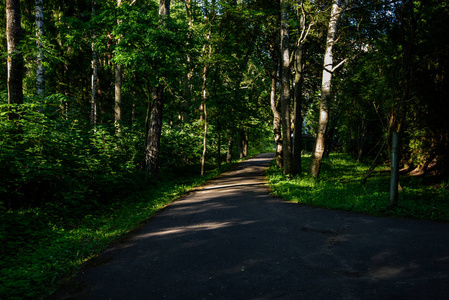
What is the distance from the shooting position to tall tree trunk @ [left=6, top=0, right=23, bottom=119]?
7.69m

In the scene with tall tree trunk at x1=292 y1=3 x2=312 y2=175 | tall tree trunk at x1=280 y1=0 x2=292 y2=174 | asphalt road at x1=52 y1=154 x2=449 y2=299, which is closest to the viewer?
asphalt road at x1=52 y1=154 x2=449 y2=299

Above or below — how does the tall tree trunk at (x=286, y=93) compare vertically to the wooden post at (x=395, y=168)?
above

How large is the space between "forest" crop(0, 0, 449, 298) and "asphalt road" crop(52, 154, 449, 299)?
1175mm

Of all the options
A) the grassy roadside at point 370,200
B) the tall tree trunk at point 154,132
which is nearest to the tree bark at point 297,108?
the grassy roadside at point 370,200

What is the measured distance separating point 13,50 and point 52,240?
588 centimetres

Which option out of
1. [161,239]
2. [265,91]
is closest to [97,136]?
[161,239]

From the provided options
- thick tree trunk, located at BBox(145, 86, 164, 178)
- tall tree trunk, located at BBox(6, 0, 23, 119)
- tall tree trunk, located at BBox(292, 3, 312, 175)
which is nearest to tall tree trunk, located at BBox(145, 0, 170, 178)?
thick tree trunk, located at BBox(145, 86, 164, 178)

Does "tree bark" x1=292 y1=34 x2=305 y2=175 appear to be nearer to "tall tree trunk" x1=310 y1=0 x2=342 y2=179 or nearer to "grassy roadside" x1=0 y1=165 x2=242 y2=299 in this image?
"tall tree trunk" x1=310 y1=0 x2=342 y2=179

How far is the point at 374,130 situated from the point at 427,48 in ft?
58.1

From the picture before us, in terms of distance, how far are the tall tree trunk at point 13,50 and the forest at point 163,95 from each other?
0.10 feet

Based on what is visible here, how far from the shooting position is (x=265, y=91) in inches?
941

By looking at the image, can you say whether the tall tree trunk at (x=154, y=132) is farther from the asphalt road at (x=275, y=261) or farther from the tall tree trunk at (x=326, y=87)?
the tall tree trunk at (x=326, y=87)

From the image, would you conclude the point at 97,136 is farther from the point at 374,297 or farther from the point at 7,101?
the point at 374,297

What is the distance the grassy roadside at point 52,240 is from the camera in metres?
3.89
